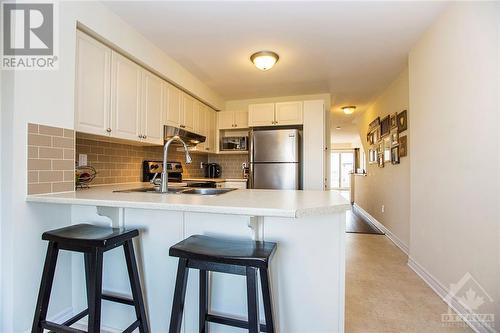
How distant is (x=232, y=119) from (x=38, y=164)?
9.96 ft

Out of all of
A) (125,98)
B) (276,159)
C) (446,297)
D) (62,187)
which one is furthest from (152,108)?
(446,297)

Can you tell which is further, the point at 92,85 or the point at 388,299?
the point at 388,299

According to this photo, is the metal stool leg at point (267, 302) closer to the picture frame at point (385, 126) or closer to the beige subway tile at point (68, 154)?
the beige subway tile at point (68, 154)

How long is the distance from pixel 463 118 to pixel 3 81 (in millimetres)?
3032

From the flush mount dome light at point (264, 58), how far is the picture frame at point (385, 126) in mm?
2145

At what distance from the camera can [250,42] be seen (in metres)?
2.51

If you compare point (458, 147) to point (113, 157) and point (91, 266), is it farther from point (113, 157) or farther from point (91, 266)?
point (113, 157)

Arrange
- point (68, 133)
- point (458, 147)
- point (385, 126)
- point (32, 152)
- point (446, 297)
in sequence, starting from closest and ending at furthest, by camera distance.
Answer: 1. point (32, 152)
2. point (68, 133)
3. point (458, 147)
4. point (446, 297)
5. point (385, 126)

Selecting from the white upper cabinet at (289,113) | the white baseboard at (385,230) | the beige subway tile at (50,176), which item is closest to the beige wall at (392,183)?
the white baseboard at (385,230)

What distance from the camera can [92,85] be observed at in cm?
191

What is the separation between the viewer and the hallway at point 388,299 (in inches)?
66.8

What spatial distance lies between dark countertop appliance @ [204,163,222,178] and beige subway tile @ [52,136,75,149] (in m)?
2.80

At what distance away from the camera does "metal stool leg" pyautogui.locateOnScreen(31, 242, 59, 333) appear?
1266 mm

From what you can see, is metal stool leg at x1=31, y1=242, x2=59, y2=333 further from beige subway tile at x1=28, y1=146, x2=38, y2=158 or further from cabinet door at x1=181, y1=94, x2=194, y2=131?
cabinet door at x1=181, y1=94, x2=194, y2=131
